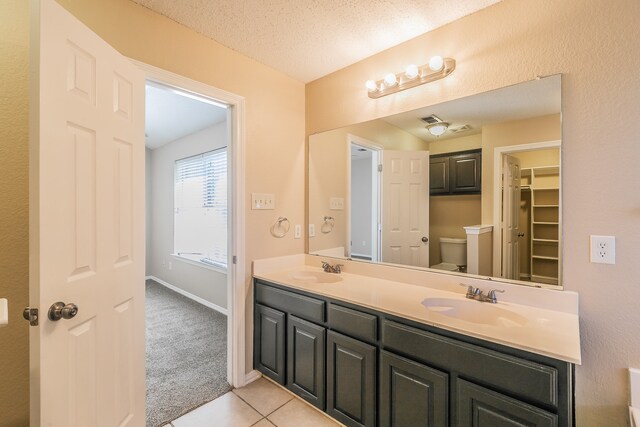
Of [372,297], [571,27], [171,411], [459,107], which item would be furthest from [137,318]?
[571,27]

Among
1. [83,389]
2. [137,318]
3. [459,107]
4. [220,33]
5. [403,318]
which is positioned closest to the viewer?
[83,389]

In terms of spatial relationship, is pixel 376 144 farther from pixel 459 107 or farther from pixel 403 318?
pixel 403 318

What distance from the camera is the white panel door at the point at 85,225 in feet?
3.24

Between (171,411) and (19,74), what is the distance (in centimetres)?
207

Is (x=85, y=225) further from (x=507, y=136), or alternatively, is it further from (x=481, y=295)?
(x=507, y=136)

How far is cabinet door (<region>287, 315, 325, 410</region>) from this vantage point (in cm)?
177

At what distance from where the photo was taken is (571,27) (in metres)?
1.37

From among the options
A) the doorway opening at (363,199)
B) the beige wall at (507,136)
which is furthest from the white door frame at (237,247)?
the beige wall at (507,136)

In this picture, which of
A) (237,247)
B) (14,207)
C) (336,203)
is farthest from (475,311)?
(14,207)

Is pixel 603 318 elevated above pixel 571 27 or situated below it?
below

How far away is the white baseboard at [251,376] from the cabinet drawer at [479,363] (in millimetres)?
1267

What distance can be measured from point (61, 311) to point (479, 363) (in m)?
1.66

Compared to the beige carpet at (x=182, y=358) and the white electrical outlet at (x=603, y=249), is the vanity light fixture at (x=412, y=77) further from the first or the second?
the beige carpet at (x=182, y=358)

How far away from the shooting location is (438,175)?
193 centimetres
